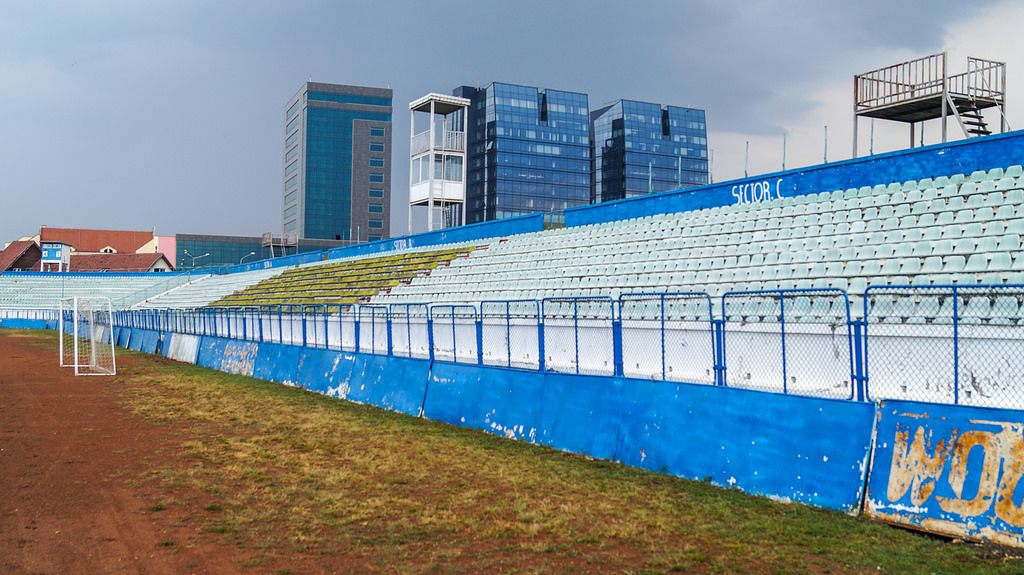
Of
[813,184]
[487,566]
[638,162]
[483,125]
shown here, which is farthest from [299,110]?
[487,566]

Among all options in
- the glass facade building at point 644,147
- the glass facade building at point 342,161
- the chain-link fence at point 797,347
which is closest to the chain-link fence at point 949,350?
the chain-link fence at point 797,347

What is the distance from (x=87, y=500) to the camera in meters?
8.73

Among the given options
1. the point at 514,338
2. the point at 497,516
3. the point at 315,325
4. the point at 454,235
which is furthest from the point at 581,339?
the point at 454,235

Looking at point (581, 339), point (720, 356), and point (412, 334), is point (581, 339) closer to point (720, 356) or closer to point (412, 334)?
point (720, 356)

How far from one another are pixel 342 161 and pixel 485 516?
165 m

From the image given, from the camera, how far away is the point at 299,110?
172m

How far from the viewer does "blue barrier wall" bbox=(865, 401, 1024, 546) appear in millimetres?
6918

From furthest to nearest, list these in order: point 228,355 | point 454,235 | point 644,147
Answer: point 644,147, point 454,235, point 228,355

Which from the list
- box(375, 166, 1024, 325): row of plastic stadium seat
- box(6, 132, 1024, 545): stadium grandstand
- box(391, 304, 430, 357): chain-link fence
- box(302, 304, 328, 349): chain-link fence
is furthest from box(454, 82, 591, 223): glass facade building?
box(391, 304, 430, 357): chain-link fence

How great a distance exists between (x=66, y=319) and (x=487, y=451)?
57.8 metres

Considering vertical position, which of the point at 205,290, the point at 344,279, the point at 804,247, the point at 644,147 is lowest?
the point at 205,290

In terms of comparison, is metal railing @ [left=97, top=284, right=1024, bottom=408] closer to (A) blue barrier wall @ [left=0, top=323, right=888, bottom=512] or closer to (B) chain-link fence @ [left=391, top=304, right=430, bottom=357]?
(A) blue barrier wall @ [left=0, top=323, right=888, bottom=512]

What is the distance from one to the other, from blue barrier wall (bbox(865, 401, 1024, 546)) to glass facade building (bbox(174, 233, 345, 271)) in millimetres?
121059

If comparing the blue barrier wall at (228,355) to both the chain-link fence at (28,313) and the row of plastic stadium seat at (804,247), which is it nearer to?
the row of plastic stadium seat at (804,247)
